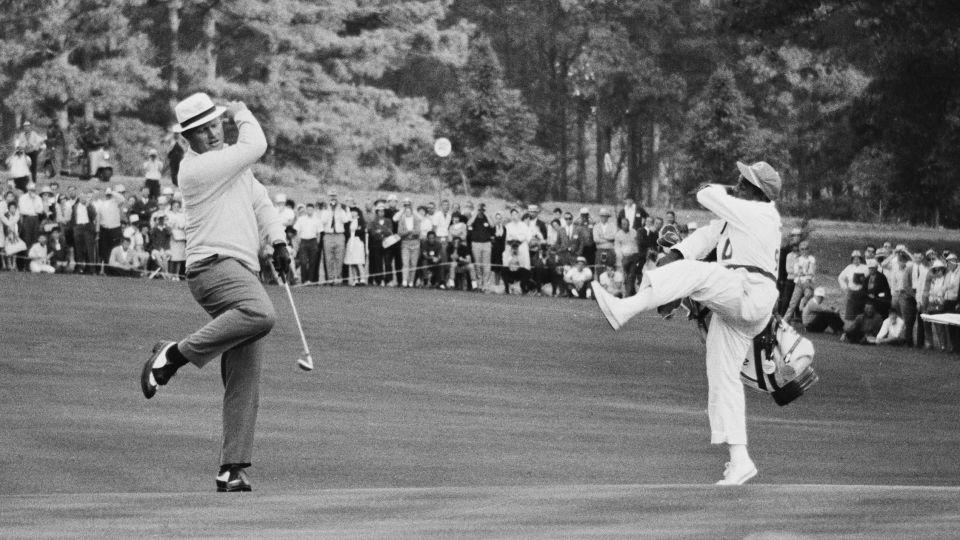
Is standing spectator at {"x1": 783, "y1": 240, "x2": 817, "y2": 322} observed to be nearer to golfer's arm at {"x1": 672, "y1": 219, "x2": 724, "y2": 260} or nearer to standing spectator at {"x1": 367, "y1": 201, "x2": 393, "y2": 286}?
standing spectator at {"x1": 367, "y1": 201, "x2": 393, "y2": 286}

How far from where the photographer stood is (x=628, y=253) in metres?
38.0

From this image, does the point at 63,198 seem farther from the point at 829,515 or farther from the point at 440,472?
the point at 829,515

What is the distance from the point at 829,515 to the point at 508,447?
15.9 feet

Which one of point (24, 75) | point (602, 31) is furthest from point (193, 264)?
point (602, 31)

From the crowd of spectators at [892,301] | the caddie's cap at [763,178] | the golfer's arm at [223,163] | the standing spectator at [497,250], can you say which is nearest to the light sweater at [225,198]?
the golfer's arm at [223,163]

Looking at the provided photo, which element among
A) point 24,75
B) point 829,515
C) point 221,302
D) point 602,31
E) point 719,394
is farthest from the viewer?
point 602,31

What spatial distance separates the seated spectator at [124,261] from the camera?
128 ft

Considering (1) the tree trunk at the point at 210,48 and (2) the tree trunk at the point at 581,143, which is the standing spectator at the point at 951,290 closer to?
(1) the tree trunk at the point at 210,48

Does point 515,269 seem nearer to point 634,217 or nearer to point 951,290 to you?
point 634,217

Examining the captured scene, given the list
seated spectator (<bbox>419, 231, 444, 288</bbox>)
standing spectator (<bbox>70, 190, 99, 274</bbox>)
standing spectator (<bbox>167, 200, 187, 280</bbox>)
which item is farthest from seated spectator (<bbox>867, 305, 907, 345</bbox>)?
standing spectator (<bbox>70, 190, 99, 274</bbox>)

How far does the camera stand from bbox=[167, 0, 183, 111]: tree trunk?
58812mm

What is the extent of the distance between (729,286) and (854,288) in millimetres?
20387

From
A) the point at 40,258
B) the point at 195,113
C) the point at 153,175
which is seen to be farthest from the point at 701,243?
the point at 153,175

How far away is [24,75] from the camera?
5716 centimetres
